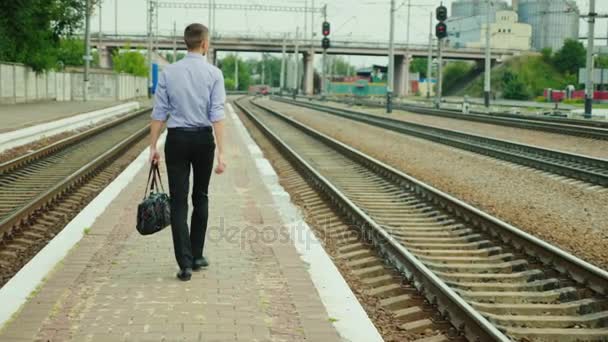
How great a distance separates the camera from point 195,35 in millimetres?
6750

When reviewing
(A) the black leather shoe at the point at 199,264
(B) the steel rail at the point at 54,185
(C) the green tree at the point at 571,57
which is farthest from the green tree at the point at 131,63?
(A) the black leather shoe at the point at 199,264

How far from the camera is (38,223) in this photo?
10.8 meters

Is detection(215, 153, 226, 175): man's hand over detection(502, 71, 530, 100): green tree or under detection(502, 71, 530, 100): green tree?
under

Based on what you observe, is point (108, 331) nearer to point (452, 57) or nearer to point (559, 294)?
point (559, 294)

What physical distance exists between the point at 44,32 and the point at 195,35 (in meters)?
42.7

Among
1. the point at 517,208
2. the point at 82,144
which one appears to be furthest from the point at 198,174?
the point at 82,144

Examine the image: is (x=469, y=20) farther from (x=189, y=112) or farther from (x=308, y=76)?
(x=189, y=112)

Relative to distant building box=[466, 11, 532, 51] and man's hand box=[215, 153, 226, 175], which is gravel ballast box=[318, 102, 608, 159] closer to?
man's hand box=[215, 153, 226, 175]

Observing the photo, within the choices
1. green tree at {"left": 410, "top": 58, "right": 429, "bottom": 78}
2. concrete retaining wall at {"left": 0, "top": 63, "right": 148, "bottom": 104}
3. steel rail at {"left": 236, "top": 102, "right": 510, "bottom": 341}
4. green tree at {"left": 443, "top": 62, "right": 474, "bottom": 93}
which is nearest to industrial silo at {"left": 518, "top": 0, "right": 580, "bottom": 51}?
green tree at {"left": 410, "top": 58, "right": 429, "bottom": 78}

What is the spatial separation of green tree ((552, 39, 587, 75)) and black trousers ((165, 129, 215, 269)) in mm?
95824

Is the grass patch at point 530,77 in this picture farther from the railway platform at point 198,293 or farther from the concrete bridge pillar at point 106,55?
the railway platform at point 198,293

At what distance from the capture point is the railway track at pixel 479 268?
5.97m

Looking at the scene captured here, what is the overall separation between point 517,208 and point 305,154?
922 cm

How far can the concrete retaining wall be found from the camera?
43812 mm
